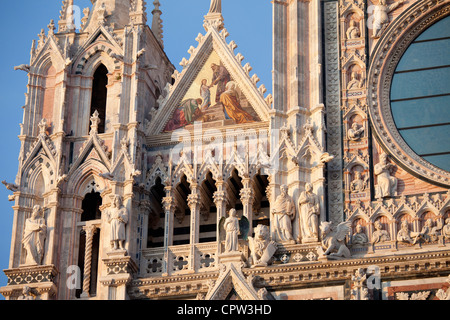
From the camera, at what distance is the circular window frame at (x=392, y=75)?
28234 mm

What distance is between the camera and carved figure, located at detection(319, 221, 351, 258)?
27.3 meters

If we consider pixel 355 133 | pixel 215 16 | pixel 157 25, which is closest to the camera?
pixel 355 133

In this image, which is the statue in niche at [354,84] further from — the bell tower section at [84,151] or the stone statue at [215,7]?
the bell tower section at [84,151]

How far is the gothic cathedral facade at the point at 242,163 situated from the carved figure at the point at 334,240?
0.10 feet

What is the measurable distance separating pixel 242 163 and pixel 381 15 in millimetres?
4060

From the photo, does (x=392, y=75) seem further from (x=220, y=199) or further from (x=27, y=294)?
(x=27, y=294)

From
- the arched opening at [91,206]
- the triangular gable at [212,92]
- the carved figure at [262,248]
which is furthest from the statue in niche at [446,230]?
the arched opening at [91,206]

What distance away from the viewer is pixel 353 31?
98.6ft

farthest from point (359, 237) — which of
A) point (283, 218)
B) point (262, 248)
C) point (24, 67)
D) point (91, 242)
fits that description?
point (24, 67)

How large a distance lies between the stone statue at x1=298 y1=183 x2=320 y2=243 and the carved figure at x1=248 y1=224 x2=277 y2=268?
63 cm

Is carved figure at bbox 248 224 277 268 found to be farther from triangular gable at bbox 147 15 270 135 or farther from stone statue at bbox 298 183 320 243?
triangular gable at bbox 147 15 270 135

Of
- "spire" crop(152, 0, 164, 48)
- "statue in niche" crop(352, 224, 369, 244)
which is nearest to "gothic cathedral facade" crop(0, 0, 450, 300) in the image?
"statue in niche" crop(352, 224, 369, 244)
